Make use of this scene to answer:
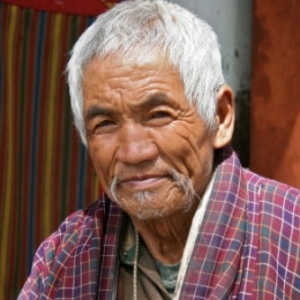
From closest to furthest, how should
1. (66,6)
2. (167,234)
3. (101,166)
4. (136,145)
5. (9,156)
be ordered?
(136,145) → (101,166) → (167,234) → (66,6) → (9,156)

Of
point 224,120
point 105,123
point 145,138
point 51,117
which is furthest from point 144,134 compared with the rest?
point 51,117

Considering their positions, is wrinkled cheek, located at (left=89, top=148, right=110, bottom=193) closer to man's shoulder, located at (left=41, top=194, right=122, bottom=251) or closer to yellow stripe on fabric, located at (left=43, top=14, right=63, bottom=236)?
man's shoulder, located at (left=41, top=194, right=122, bottom=251)

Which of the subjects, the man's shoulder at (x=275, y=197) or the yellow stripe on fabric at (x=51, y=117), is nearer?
the man's shoulder at (x=275, y=197)

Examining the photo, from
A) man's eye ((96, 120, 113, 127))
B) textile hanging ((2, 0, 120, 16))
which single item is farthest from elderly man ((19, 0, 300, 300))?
textile hanging ((2, 0, 120, 16))

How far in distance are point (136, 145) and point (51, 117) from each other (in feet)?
3.91

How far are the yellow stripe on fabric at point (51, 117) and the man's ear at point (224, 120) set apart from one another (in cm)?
110

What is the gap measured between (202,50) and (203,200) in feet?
1.26

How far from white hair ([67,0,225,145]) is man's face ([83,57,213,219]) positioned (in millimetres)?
23

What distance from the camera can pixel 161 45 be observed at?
189 cm

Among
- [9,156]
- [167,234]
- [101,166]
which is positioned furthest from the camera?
[9,156]

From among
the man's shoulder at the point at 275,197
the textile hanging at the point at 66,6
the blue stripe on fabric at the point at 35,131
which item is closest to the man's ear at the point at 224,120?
the man's shoulder at the point at 275,197

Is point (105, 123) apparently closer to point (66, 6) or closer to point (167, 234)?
point (167, 234)

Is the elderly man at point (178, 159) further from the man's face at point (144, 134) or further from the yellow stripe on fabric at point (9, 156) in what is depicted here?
the yellow stripe on fabric at point (9, 156)

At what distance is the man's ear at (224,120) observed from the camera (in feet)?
6.64
